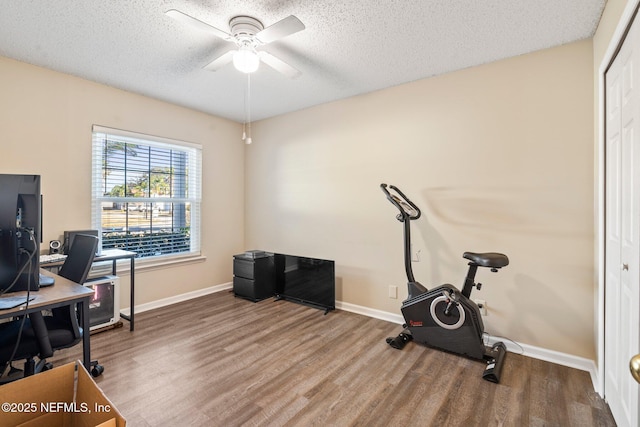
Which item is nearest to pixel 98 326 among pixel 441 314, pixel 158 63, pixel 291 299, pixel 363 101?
pixel 291 299

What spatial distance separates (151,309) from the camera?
3605 millimetres

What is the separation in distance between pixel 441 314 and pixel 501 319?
0.64m

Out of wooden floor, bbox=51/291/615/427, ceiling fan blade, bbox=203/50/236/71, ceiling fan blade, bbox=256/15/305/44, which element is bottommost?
wooden floor, bbox=51/291/615/427

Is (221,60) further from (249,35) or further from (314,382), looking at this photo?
(314,382)

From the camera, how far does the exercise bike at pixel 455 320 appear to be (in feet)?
7.58

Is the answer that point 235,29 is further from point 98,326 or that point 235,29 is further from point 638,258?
point 98,326

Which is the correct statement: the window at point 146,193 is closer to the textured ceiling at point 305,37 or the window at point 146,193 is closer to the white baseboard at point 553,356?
the textured ceiling at point 305,37

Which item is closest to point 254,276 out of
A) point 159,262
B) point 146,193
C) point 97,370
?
point 159,262

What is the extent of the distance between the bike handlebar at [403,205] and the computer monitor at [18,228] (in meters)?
2.53

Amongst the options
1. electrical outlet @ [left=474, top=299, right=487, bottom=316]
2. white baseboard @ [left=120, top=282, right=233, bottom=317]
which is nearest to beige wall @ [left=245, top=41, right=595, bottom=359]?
electrical outlet @ [left=474, top=299, right=487, bottom=316]

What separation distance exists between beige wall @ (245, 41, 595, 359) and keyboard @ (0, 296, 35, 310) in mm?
2798

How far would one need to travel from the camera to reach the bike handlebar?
2.84 meters

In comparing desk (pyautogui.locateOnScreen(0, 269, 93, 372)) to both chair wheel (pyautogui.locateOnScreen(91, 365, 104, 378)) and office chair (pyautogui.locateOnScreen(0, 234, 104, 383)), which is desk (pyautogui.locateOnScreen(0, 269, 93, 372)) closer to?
office chair (pyautogui.locateOnScreen(0, 234, 104, 383))

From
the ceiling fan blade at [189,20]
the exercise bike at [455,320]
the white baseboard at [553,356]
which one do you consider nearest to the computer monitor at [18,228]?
the ceiling fan blade at [189,20]
